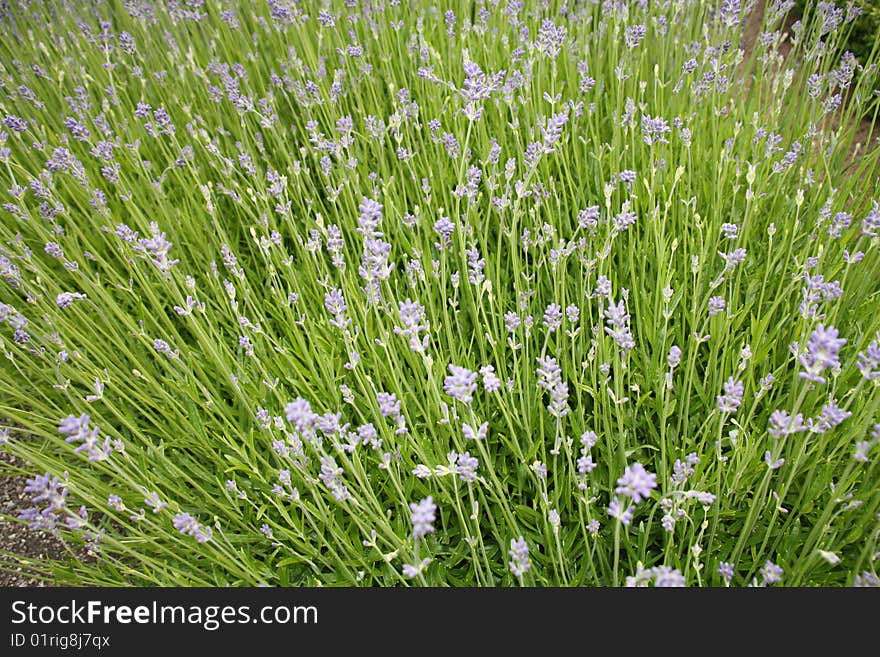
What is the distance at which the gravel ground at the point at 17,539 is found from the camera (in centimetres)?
235

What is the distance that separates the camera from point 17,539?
2461mm

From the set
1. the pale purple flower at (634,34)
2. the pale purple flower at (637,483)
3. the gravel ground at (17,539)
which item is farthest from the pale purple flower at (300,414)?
the pale purple flower at (634,34)

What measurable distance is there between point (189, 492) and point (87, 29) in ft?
9.02

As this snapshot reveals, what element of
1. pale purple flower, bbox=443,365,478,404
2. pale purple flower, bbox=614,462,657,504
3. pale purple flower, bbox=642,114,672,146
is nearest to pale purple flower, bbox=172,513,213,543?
pale purple flower, bbox=443,365,478,404

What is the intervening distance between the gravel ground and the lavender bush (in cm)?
10

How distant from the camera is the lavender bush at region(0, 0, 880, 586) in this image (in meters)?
1.74

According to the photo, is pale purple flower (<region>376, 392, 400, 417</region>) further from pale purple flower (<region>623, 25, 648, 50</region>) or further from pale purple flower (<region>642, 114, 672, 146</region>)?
pale purple flower (<region>623, 25, 648, 50</region>)

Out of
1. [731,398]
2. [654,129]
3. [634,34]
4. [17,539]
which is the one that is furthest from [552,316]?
[17,539]

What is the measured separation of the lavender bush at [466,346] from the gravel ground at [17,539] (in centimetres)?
10

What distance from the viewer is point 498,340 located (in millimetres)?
2311

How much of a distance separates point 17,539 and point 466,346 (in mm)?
1906

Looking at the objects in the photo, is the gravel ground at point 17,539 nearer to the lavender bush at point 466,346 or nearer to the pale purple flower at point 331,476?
the lavender bush at point 466,346

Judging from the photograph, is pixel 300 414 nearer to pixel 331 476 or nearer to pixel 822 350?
pixel 331 476

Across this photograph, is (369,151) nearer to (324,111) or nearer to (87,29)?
(324,111)
